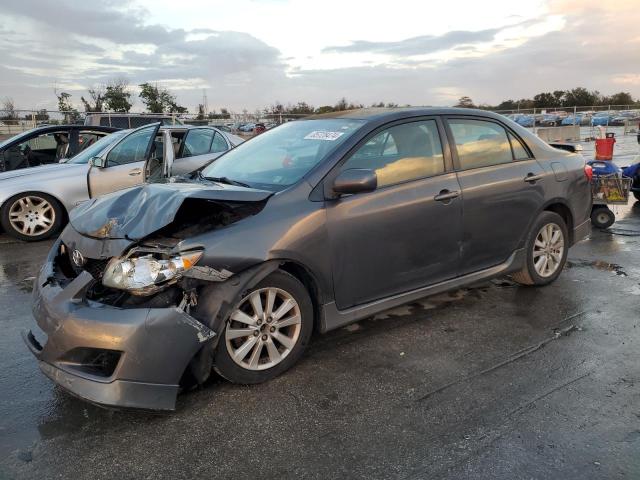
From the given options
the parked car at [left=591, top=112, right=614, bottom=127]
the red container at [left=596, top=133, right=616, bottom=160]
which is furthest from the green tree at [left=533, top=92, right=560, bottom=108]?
the red container at [left=596, top=133, right=616, bottom=160]

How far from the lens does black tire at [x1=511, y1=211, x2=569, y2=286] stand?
4824mm

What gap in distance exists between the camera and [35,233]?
7832mm

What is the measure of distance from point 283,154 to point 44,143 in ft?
25.7

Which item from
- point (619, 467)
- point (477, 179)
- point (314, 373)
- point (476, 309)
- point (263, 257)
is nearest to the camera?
point (619, 467)

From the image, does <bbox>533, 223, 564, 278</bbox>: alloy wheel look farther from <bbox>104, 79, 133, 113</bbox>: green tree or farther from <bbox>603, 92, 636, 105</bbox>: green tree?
<bbox>603, 92, 636, 105</bbox>: green tree

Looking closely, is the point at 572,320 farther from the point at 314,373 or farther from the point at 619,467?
the point at 314,373

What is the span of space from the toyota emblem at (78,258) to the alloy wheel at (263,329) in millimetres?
1011

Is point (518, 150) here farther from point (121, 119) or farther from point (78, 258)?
point (121, 119)

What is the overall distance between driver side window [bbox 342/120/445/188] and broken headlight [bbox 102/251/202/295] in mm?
1338

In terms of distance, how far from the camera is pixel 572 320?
4.36 m

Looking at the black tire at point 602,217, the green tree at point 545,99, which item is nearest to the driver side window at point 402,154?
the black tire at point 602,217

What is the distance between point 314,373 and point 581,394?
1642 mm

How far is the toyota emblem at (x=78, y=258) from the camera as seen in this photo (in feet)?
10.8

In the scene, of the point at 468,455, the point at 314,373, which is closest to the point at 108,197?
the point at 314,373
